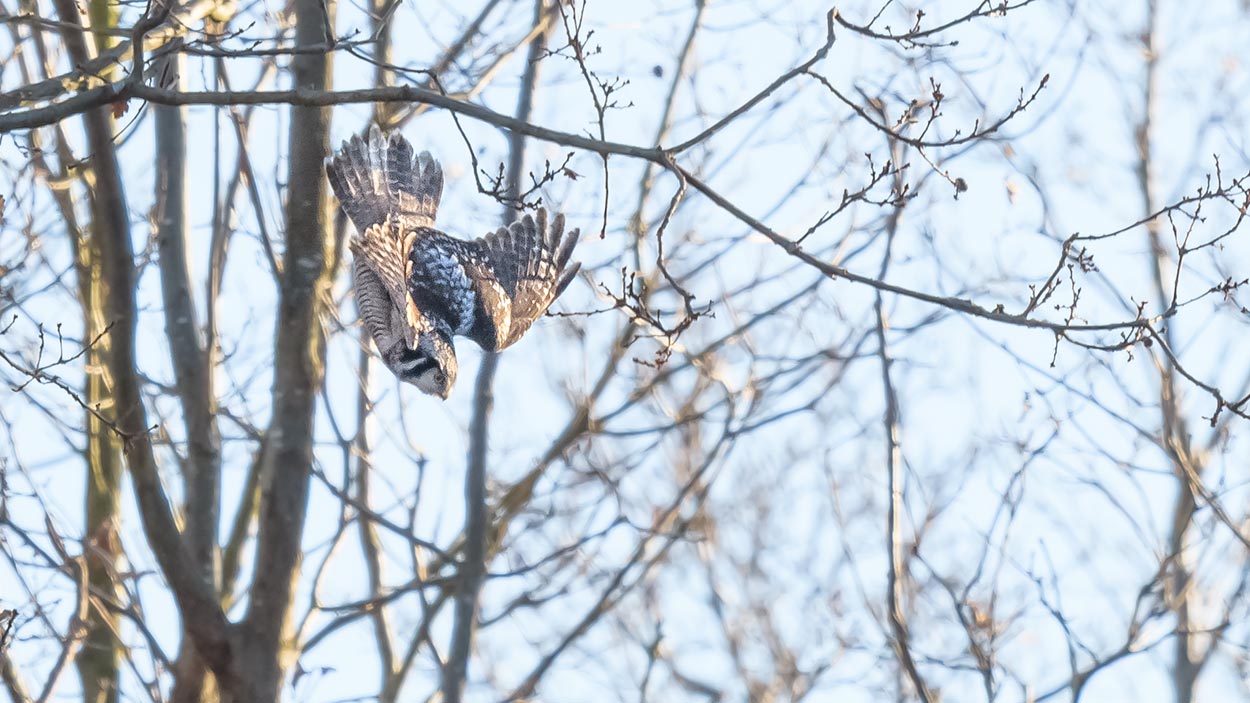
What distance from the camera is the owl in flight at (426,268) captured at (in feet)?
21.0

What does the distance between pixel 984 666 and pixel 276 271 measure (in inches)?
109

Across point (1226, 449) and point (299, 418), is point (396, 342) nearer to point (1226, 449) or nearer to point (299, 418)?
point (299, 418)

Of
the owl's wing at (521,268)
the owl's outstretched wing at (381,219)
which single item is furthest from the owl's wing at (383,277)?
the owl's wing at (521,268)

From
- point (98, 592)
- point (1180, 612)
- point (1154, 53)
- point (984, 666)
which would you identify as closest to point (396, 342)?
point (98, 592)

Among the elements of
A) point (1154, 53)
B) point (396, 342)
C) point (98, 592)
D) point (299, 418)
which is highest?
point (1154, 53)

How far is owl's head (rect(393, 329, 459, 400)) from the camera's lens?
21.1 feet

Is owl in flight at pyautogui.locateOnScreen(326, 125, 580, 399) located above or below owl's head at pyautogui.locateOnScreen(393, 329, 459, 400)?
above

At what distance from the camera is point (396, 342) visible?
6.58 meters

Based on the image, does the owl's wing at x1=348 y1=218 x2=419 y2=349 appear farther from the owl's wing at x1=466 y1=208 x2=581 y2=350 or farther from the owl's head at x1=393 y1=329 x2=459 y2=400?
the owl's wing at x1=466 y1=208 x2=581 y2=350

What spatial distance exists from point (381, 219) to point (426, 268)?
0.33 meters

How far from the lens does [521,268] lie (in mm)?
7062

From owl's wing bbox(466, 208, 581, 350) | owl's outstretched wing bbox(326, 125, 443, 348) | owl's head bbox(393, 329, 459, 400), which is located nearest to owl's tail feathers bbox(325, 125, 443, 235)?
owl's outstretched wing bbox(326, 125, 443, 348)

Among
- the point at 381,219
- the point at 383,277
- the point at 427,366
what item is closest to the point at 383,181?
the point at 381,219

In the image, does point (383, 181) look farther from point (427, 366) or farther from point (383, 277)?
point (427, 366)
